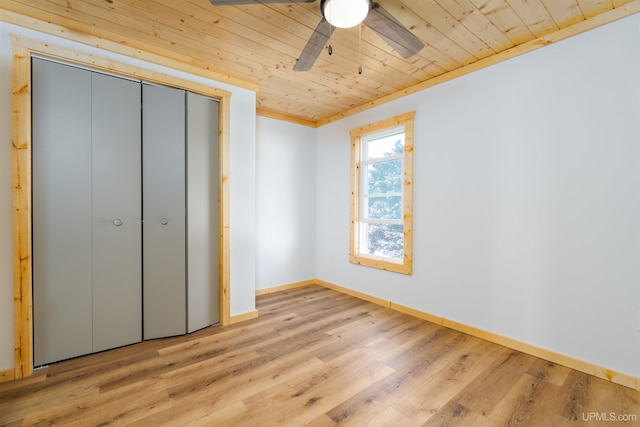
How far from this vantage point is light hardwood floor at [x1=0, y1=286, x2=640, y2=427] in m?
1.62

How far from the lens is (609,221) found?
1.99 meters

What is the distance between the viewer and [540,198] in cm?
230

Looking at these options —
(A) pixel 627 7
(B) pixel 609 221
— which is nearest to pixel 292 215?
(B) pixel 609 221

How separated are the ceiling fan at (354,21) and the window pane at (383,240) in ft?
6.56

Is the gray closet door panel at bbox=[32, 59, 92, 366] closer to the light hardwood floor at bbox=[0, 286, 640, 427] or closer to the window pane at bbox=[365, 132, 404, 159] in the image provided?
the light hardwood floor at bbox=[0, 286, 640, 427]

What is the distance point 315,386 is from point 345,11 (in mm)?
2349

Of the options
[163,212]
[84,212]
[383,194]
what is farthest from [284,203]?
[84,212]

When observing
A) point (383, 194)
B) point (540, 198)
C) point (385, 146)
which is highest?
point (385, 146)

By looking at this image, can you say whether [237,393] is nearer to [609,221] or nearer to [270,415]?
[270,415]

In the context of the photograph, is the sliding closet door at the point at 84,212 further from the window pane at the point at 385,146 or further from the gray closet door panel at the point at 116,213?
the window pane at the point at 385,146

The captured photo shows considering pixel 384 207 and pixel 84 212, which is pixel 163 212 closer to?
pixel 84 212

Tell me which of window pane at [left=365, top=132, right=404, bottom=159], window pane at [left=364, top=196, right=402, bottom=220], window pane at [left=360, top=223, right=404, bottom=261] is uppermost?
window pane at [left=365, top=132, right=404, bottom=159]

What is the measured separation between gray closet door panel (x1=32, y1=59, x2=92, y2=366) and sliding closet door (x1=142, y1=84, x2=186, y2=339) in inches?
15.9
